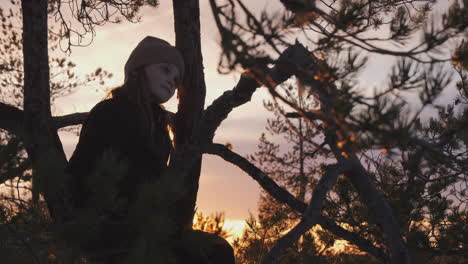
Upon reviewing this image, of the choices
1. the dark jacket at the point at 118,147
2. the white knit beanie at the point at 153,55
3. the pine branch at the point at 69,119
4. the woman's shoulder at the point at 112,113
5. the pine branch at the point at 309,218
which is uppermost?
the white knit beanie at the point at 153,55

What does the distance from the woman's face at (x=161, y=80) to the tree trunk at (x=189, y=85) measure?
0.47 metres

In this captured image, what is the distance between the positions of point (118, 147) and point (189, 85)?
4.54 feet

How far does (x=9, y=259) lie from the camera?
7.41 feet

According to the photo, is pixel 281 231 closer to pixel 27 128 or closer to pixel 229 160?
pixel 229 160

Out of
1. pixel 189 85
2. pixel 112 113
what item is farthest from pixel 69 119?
pixel 112 113

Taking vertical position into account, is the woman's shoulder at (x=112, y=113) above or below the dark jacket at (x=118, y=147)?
above

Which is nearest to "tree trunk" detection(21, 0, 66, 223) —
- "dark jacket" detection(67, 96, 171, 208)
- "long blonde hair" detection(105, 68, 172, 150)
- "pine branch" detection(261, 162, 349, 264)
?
"dark jacket" detection(67, 96, 171, 208)

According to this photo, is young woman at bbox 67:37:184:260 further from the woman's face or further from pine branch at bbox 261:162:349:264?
pine branch at bbox 261:162:349:264

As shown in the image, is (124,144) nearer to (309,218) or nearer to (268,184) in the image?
(309,218)

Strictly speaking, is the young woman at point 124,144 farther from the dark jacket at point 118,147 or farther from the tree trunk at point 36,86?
the tree trunk at point 36,86

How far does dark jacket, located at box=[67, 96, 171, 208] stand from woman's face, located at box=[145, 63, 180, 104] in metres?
0.43

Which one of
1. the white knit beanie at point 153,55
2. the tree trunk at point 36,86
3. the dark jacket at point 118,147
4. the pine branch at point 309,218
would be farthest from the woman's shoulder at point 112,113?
the pine branch at point 309,218

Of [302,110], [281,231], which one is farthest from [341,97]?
[281,231]

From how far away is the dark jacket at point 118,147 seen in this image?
2.94 meters
